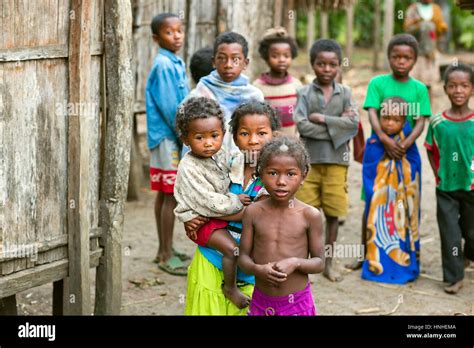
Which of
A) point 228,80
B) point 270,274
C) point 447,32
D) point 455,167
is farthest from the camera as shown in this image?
point 447,32

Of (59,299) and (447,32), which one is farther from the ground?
(447,32)

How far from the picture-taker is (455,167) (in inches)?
223

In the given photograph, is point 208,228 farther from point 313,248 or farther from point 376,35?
point 376,35

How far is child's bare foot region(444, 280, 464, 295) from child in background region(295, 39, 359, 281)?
802 mm

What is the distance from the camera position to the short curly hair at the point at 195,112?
12.7 feet

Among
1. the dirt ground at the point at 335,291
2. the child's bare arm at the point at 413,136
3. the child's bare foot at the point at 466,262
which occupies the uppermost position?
the child's bare arm at the point at 413,136

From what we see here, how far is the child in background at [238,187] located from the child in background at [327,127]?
1970 mm

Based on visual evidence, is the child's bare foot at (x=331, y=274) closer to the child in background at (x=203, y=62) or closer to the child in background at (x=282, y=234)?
the child in background at (x=203, y=62)

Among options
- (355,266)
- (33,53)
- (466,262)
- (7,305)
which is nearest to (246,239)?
(33,53)

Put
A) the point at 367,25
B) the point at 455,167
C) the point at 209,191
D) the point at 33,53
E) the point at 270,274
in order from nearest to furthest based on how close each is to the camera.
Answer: the point at 270,274 → the point at 209,191 → the point at 33,53 → the point at 455,167 → the point at 367,25

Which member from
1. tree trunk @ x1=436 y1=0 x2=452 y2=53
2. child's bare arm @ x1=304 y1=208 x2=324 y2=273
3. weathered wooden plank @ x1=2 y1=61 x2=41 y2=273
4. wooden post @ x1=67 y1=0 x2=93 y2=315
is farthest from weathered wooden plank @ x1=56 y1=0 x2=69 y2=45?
tree trunk @ x1=436 y1=0 x2=452 y2=53

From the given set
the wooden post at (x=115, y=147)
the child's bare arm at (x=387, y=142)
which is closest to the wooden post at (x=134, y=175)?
the child's bare arm at (x=387, y=142)

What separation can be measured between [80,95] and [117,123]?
0.38m

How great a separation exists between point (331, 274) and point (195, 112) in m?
2.64
